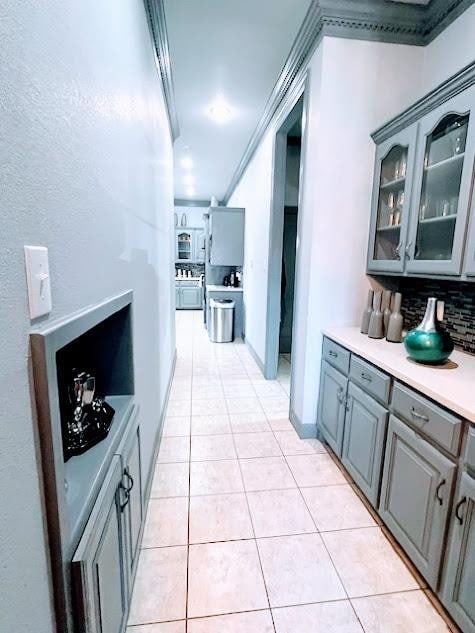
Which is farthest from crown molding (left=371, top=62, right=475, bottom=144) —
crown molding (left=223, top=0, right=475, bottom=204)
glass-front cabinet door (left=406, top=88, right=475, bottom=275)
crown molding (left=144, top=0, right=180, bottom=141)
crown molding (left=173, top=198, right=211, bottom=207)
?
crown molding (left=173, top=198, right=211, bottom=207)

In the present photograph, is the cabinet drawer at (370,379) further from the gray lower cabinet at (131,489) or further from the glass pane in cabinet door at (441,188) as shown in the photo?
the gray lower cabinet at (131,489)

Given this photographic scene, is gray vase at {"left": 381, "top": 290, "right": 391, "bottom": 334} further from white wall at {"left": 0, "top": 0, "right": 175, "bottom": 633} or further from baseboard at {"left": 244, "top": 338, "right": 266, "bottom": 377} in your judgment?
baseboard at {"left": 244, "top": 338, "right": 266, "bottom": 377}

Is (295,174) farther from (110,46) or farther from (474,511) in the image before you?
(474,511)

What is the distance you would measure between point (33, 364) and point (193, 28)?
2.66 meters

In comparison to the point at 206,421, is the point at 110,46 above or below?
above

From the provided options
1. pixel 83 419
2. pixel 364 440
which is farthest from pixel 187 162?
pixel 83 419

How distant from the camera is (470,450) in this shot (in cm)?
108

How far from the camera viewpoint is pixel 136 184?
1.57 metres

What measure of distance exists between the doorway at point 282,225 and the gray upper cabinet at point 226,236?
118cm

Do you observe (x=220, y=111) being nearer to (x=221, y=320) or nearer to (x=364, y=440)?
(x=221, y=320)

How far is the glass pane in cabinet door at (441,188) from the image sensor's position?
5.18ft

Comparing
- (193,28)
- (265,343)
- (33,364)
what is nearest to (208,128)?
(193,28)

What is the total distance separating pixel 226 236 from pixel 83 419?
183 inches

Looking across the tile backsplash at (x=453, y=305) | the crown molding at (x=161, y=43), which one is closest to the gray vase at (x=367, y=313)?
the tile backsplash at (x=453, y=305)
